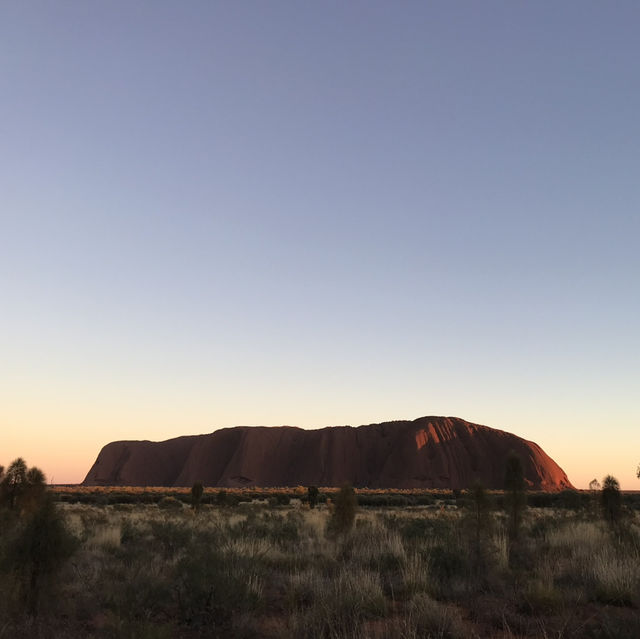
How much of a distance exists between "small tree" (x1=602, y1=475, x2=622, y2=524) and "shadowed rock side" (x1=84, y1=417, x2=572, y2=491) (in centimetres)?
7760

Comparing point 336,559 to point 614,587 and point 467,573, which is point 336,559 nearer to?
point 467,573

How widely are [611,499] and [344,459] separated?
88.8 metres

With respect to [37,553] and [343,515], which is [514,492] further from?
[37,553]

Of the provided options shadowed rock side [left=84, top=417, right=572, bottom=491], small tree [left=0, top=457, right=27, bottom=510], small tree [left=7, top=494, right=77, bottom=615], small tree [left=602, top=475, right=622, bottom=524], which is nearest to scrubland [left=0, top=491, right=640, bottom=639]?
small tree [left=7, top=494, right=77, bottom=615]

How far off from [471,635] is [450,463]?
312ft

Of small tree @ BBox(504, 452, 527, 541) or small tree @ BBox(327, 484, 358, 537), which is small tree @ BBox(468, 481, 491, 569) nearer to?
small tree @ BBox(504, 452, 527, 541)

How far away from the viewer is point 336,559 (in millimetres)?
11664

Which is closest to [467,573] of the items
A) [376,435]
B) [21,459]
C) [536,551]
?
[536,551]

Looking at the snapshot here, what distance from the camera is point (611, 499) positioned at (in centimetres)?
1775

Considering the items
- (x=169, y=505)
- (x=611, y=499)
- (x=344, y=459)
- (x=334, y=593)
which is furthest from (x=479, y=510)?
(x=344, y=459)

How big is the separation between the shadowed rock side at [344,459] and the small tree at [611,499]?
7760cm

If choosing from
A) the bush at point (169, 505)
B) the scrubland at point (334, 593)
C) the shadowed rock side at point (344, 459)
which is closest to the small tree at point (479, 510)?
the scrubland at point (334, 593)

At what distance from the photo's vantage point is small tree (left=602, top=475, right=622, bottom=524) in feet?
58.1

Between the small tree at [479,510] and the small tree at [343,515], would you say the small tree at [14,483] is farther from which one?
the small tree at [479,510]
